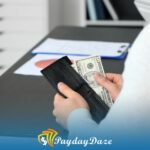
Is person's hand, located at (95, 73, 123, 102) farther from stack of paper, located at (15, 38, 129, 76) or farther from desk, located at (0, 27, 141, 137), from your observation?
stack of paper, located at (15, 38, 129, 76)

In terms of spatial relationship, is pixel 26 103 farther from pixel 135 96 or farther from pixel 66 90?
pixel 135 96

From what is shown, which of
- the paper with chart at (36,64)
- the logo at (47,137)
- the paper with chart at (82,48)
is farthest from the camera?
the paper with chart at (82,48)

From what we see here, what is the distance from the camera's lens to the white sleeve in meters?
0.70

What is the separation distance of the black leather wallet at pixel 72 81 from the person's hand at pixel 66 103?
2 centimetres

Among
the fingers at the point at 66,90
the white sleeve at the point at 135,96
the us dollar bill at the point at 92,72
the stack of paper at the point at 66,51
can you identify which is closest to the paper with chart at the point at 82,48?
the stack of paper at the point at 66,51

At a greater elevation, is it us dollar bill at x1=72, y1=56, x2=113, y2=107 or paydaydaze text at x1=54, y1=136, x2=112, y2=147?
us dollar bill at x1=72, y1=56, x2=113, y2=107

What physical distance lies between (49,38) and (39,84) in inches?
18.2

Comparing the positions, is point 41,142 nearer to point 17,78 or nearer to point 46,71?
point 46,71

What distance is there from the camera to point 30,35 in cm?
261

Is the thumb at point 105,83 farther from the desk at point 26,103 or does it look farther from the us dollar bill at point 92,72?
the desk at point 26,103

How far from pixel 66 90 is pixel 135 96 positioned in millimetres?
213

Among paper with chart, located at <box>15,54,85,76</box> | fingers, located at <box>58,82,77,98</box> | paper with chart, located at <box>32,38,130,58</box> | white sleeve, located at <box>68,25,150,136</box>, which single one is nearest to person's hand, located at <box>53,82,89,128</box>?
fingers, located at <box>58,82,77,98</box>

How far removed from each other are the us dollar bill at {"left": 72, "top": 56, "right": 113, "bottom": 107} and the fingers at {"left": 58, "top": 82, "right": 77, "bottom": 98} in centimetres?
6

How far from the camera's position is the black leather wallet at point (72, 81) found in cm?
90
